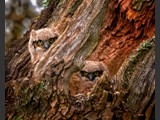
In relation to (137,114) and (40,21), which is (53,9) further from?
(137,114)

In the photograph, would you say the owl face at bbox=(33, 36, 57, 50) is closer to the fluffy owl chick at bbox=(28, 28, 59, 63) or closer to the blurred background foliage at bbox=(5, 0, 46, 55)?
the fluffy owl chick at bbox=(28, 28, 59, 63)

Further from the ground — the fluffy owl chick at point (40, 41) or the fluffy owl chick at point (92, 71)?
the fluffy owl chick at point (40, 41)

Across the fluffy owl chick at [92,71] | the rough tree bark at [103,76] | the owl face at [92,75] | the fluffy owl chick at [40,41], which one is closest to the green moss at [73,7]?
the rough tree bark at [103,76]

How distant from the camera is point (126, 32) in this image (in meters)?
5.57

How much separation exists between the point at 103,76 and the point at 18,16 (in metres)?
3.76

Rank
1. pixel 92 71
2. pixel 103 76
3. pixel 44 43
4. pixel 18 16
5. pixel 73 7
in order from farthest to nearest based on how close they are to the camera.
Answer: pixel 18 16, pixel 73 7, pixel 44 43, pixel 92 71, pixel 103 76

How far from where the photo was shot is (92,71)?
5.29m

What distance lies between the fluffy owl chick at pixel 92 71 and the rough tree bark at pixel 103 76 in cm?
10

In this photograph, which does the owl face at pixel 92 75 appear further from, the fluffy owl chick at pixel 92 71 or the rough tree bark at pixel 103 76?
the rough tree bark at pixel 103 76

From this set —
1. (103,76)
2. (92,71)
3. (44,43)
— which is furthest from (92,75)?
(44,43)

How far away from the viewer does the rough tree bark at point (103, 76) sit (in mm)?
5027

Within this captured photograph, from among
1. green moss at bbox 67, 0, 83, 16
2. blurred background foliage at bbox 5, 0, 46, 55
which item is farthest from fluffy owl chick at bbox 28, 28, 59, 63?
blurred background foliage at bbox 5, 0, 46, 55

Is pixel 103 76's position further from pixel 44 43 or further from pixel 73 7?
pixel 73 7

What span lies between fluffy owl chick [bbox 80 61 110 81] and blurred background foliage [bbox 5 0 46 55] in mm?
2787
